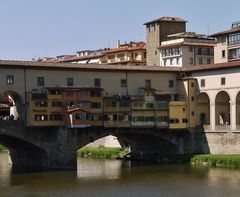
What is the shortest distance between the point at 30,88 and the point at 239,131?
960 inches

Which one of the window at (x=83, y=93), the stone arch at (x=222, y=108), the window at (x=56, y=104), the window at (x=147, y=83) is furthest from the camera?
the stone arch at (x=222, y=108)

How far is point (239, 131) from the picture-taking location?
246ft

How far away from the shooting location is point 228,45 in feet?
316

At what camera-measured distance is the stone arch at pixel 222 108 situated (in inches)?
3187

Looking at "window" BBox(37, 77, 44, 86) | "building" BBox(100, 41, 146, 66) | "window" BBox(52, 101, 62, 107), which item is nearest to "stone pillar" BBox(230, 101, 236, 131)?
"window" BBox(52, 101, 62, 107)

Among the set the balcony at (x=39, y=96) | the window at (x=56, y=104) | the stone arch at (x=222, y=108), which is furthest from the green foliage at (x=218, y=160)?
the balcony at (x=39, y=96)

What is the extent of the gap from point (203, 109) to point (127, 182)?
24883 millimetres

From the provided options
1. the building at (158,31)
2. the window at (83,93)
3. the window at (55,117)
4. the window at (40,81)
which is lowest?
the window at (55,117)

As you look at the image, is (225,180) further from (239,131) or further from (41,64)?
(41,64)

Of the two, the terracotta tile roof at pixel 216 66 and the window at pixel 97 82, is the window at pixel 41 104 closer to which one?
the window at pixel 97 82

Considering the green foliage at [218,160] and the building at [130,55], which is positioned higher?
the building at [130,55]

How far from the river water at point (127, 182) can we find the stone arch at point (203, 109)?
10388mm

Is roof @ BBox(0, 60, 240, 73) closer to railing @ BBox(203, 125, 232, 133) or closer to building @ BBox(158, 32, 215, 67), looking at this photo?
railing @ BBox(203, 125, 232, 133)

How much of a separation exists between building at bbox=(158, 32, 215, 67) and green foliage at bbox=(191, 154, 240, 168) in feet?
122
